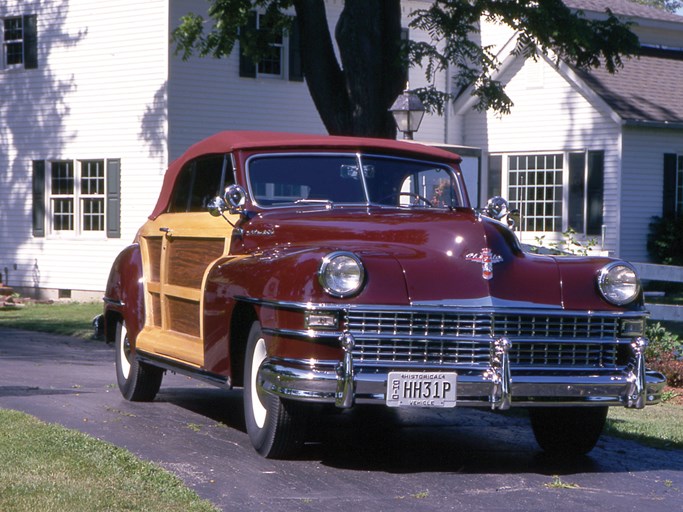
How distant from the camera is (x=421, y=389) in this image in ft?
24.0

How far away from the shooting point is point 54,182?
26219 mm

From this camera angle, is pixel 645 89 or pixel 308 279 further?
pixel 645 89

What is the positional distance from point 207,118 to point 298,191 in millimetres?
15672

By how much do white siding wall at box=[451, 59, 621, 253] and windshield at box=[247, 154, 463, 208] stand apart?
1727 cm

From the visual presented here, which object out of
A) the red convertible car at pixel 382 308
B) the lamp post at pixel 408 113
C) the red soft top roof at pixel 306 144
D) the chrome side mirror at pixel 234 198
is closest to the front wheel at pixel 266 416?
the red convertible car at pixel 382 308

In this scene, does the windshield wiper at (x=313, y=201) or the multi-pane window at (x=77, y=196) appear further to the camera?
the multi-pane window at (x=77, y=196)

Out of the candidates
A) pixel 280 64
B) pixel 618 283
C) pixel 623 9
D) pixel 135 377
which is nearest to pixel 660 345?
pixel 618 283

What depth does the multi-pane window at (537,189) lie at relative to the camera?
27.1 meters

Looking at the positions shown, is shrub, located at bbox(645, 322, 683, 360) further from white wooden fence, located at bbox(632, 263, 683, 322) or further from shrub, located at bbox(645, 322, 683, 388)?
white wooden fence, located at bbox(632, 263, 683, 322)

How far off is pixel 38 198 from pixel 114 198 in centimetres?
224

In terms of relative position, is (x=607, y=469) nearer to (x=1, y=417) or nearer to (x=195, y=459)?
(x=195, y=459)

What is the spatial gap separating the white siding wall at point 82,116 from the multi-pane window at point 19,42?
0.15 metres

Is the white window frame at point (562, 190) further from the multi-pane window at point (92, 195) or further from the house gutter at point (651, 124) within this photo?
the multi-pane window at point (92, 195)

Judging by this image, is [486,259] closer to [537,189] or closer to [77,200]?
[77,200]
